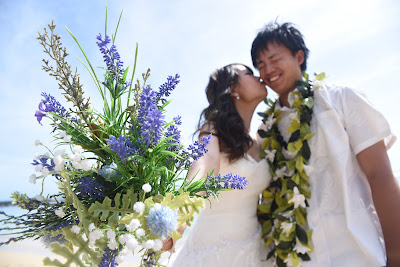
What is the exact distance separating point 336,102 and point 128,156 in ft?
6.03

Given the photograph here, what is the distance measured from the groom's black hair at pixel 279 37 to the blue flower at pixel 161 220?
2.12 meters

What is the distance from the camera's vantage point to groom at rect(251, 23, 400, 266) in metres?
1.76

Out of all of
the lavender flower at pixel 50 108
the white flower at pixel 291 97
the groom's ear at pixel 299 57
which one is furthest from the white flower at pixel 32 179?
the groom's ear at pixel 299 57

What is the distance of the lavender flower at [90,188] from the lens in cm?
70

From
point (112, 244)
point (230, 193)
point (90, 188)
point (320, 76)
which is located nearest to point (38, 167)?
point (90, 188)

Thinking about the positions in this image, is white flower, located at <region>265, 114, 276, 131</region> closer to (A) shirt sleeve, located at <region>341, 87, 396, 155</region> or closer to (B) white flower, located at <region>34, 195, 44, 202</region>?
(A) shirt sleeve, located at <region>341, 87, 396, 155</region>

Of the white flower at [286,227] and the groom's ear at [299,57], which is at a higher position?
the groom's ear at [299,57]

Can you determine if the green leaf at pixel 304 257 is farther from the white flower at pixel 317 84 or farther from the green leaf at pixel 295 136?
the white flower at pixel 317 84

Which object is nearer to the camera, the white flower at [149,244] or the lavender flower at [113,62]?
the white flower at [149,244]

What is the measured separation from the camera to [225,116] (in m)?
2.26

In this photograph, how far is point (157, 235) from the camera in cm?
61

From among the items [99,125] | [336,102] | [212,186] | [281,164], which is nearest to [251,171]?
[281,164]

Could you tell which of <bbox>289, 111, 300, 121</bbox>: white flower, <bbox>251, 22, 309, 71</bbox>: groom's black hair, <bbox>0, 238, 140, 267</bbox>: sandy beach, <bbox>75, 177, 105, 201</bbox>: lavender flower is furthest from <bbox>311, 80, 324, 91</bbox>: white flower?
<bbox>0, 238, 140, 267</bbox>: sandy beach

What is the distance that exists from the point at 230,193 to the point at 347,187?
0.81 m
